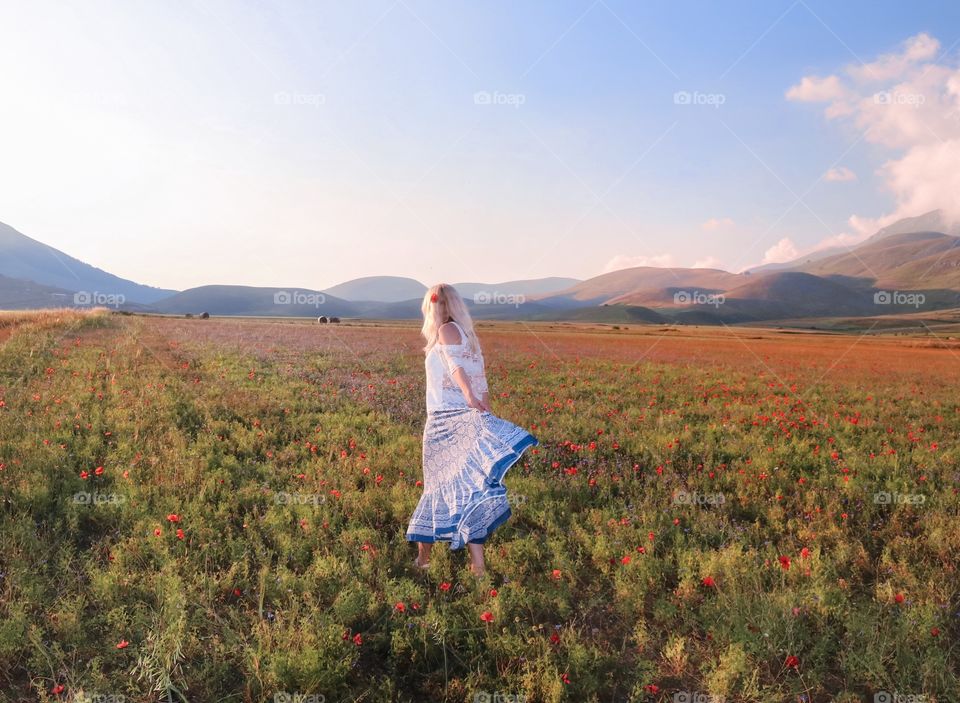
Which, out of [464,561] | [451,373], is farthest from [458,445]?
[464,561]

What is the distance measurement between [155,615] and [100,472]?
392 cm

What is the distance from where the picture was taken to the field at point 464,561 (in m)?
4.15

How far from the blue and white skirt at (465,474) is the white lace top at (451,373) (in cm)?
14

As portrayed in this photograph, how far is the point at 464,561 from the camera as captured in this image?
5.93 metres

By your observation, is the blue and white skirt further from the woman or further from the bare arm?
the bare arm

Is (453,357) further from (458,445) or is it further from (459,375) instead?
(458,445)

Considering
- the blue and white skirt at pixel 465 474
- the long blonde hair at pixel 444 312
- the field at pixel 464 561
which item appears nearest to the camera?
the field at pixel 464 561

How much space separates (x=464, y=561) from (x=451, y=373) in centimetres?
224

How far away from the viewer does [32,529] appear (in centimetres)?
625

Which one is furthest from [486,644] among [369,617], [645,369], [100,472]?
[645,369]

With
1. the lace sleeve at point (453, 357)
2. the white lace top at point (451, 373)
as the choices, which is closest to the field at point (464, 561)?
the white lace top at point (451, 373)

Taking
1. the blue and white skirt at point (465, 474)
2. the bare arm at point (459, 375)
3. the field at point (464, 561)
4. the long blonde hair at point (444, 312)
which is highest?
the long blonde hair at point (444, 312)

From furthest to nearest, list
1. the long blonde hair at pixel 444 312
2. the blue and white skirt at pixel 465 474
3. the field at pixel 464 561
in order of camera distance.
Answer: the long blonde hair at pixel 444 312 → the blue and white skirt at pixel 465 474 → the field at pixel 464 561

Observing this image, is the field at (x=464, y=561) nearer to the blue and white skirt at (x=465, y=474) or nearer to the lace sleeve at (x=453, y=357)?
the blue and white skirt at (x=465, y=474)
